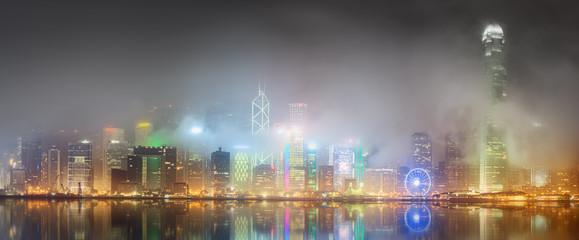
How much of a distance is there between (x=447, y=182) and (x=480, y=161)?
6524 mm

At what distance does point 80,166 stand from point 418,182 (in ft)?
185

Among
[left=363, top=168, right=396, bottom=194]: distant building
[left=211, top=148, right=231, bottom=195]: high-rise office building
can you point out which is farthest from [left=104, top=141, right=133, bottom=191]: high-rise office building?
[left=363, top=168, right=396, bottom=194]: distant building

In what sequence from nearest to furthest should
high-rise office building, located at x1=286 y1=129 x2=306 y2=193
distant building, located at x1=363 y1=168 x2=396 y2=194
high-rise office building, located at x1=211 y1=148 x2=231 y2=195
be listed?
high-rise office building, located at x1=211 y1=148 x2=231 y2=195
high-rise office building, located at x1=286 y1=129 x2=306 y2=193
distant building, located at x1=363 y1=168 x2=396 y2=194

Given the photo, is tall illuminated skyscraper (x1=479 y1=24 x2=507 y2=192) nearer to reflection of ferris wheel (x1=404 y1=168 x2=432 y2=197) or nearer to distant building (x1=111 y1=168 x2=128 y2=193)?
reflection of ferris wheel (x1=404 y1=168 x2=432 y2=197)

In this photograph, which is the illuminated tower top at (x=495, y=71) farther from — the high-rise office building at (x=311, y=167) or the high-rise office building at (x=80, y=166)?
the high-rise office building at (x=80, y=166)

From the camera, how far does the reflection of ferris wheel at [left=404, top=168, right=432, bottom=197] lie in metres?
89.6

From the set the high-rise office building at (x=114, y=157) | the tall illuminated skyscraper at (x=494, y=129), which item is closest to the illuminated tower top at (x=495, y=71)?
the tall illuminated skyscraper at (x=494, y=129)

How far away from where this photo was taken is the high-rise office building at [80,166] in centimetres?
10231

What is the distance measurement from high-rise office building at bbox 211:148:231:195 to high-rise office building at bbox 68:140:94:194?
2136 centimetres

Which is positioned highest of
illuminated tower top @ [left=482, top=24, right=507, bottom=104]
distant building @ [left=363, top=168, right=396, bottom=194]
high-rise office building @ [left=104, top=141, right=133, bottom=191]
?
illuminated tower top @ [left=482, top=24, right=507, bottom=104]

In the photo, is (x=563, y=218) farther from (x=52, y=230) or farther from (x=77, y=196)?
(x=77, y=196)

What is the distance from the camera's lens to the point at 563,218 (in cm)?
4781

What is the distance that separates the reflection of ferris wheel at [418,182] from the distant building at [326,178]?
45.1ft

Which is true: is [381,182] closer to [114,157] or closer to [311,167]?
[311,167]
